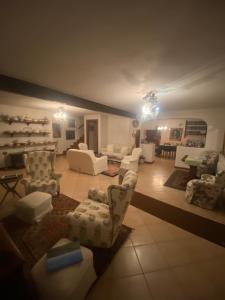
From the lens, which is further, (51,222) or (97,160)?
(97,160)

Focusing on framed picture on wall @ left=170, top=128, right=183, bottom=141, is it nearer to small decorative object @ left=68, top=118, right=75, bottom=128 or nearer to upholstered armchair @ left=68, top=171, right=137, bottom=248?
small decorative object @ left=68, top=118, right=75, bottom=128

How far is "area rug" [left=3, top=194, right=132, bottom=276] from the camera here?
6.11 feet

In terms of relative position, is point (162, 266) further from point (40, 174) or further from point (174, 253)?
point (40, 174)

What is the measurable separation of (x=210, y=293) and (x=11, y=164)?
22.4 feet

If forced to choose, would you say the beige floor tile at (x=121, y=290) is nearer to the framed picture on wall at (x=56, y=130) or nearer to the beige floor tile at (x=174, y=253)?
the beige floor tile at (x=174, y=253)

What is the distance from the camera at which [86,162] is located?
16.5 ft

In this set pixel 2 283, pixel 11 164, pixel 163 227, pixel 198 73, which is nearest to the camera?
pixel 2 283

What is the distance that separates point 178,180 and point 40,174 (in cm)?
421

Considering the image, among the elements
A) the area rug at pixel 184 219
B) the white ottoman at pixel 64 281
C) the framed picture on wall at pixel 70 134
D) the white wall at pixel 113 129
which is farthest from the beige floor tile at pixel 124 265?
the framed picture on wall at pixel 70 134

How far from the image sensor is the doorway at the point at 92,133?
8.66 metres

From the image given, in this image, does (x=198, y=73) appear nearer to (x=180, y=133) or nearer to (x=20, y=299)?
(x=20, y=299)

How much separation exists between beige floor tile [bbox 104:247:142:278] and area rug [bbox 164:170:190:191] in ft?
9.01

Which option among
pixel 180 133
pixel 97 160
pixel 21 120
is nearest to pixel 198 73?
pixel 97 160

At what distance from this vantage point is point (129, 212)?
2.93 metres
